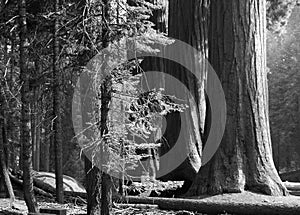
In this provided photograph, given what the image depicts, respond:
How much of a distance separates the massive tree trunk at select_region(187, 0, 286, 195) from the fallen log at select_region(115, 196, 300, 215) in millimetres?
617

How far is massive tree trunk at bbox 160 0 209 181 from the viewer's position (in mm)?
12180

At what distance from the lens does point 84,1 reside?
8383mm

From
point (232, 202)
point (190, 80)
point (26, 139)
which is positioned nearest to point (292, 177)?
point (190, 80)

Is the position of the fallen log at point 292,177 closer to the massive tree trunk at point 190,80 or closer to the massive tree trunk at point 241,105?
the massive tree trunk at point 190,80

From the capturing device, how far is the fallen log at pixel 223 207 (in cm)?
848


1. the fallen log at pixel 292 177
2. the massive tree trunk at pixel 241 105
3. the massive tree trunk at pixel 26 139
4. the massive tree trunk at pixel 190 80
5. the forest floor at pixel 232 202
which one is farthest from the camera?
the fallen log at pixel 292 177

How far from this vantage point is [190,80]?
13.1m

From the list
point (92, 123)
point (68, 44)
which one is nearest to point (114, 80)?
point (92, 123)

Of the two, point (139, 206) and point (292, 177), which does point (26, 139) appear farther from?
point (292, 177)

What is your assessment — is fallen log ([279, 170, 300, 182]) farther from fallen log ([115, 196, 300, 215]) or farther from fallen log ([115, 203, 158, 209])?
fallen log ([115, 203, 158, 209])

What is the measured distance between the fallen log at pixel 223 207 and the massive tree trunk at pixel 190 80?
80.7 inches

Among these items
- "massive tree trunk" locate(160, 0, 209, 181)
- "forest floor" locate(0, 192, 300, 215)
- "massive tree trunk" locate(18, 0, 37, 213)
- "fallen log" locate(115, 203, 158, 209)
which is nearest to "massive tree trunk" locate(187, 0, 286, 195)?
"forest floor" locate(0, 192, 300, 215)

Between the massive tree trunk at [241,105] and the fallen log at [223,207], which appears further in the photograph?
the massive tree trunk at [241,105]

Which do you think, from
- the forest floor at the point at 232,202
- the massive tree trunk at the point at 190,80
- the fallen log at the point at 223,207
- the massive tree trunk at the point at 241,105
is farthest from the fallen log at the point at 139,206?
the massive tree trunk at the point at 190,80
